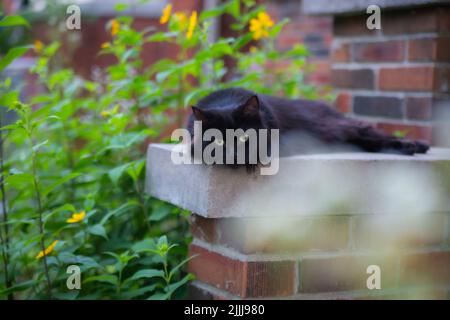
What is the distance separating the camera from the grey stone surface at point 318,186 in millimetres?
1571

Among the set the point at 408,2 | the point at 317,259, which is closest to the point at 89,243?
the point at 317,259

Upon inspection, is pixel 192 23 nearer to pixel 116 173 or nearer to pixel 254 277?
pixel 116 173

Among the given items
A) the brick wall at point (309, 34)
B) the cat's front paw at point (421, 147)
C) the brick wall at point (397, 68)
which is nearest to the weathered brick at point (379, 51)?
the brick wall at point (397, 68)

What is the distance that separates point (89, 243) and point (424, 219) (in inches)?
41.6

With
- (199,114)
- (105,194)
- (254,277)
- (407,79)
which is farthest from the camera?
(407,79)

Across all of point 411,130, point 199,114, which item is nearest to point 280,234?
point 199,114

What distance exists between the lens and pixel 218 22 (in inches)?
186

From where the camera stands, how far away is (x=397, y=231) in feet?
5.69

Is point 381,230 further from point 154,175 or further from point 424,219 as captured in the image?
point 154,175

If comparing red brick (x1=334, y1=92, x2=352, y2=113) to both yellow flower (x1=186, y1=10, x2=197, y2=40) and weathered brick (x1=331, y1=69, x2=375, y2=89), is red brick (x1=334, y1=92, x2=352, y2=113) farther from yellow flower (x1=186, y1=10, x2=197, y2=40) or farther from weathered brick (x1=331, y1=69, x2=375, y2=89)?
yellow flower (x1=186, y1=10, x2=197, y2=40)

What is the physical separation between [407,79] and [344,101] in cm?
35

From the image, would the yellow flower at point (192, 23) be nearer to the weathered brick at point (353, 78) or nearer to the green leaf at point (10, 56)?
the green leaf at point (10, 56)

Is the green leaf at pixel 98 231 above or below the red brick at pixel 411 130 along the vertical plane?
below
